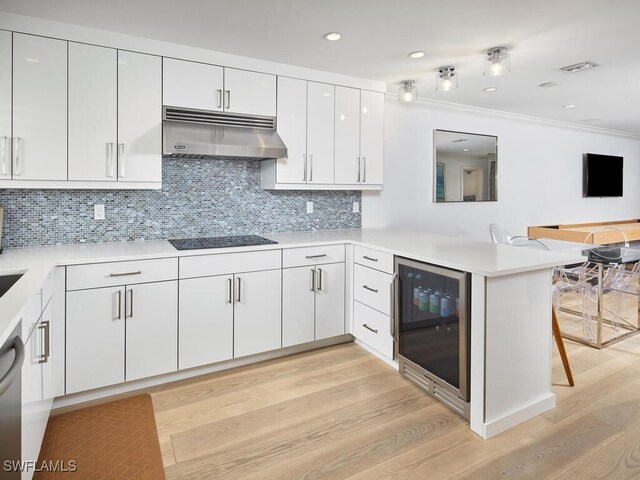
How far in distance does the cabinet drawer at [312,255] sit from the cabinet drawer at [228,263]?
7 cm

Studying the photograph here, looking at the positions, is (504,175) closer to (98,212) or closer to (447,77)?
(447,77)

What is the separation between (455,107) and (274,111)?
7.83 feet

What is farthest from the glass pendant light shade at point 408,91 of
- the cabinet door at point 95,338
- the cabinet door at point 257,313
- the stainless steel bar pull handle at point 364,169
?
the cabinet door at point 95,338

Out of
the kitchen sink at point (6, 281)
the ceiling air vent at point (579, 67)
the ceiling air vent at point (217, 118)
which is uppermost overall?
the ceiling air vent at point (579, 67)

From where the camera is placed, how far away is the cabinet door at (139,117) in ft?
8.77

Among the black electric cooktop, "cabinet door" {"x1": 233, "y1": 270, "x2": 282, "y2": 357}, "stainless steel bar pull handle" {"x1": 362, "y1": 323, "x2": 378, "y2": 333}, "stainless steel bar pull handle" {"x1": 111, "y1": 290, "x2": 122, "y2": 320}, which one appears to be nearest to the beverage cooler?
"stainless steel bar pull handle" {"x1": 362, "y1": 323, "x2": 378, "y2": 333}

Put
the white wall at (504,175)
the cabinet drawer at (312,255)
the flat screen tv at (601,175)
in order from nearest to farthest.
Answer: the cabinet drawer at (312,255) → the white wall at (504,175) → the flat screen tv at (601,175)

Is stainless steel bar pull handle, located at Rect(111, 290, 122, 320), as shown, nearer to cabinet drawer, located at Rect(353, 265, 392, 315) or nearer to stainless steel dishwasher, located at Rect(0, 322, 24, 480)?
stainless steel dishwasher, located at Rect(0, 322, 24, 480)

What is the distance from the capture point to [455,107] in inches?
179

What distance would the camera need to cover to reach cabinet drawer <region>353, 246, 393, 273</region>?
9.13 ft

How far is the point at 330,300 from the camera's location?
10.5 feet

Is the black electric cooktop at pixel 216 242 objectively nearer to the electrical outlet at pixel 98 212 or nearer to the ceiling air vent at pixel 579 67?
the electrical outlet at pixel 98 212

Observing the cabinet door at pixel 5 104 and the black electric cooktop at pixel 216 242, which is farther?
the black electric cooktop at pixel 216 242

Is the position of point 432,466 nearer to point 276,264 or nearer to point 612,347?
point 276,264
